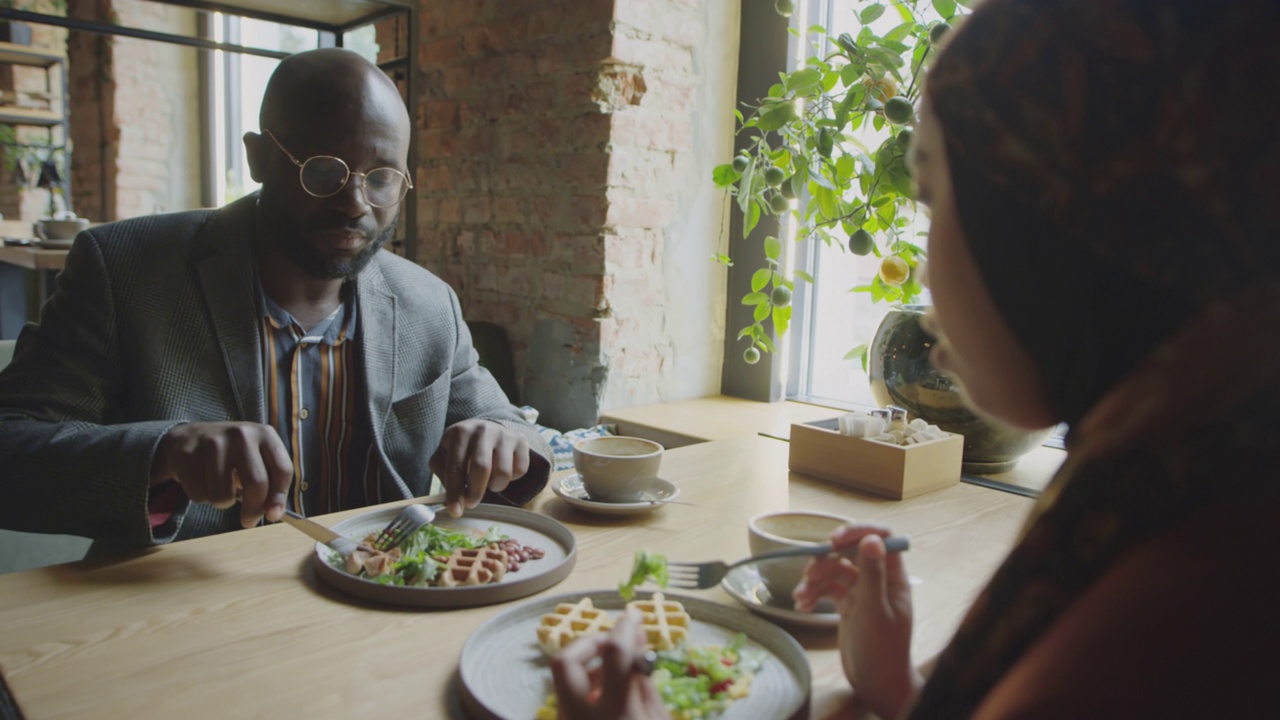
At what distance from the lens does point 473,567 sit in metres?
1.00

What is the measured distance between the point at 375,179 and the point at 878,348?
945mm

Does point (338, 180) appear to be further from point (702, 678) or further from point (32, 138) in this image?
point (32, 138)

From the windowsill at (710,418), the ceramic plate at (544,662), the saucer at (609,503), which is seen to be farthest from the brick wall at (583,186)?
the ceramic plate at (544,662)

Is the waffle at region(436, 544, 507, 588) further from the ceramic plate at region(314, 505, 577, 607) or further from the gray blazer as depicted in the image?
the gray blazer

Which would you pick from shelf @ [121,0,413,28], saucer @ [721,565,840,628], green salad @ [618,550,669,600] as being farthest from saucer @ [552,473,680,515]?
shelf @ [121,0,413,28]

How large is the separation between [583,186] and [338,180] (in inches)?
41.7

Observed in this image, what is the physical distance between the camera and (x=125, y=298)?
1.48m

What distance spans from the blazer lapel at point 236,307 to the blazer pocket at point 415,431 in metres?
0.23

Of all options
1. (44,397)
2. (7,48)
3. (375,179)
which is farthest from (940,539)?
(7,48)

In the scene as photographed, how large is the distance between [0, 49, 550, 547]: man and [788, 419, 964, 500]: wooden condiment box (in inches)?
17.3

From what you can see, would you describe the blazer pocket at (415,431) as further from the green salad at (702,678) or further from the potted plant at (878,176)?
the green salad at (702,678)

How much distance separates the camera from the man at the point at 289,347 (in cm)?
129

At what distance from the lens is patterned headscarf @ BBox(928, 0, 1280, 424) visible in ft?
1.40

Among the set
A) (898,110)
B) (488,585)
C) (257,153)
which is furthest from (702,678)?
(257,153)
